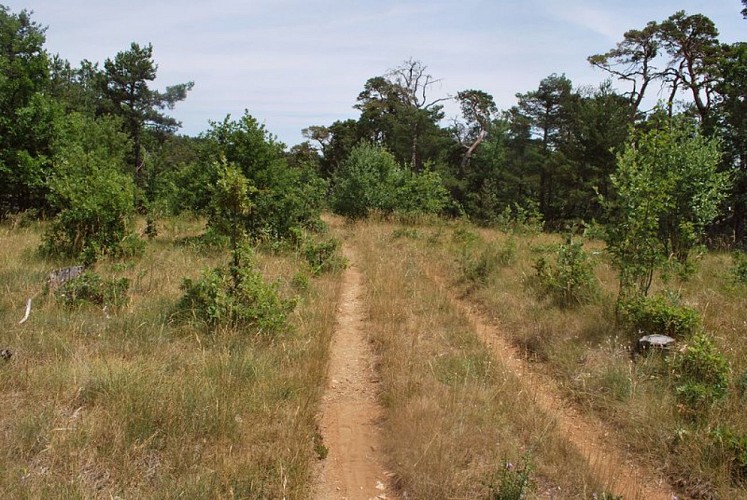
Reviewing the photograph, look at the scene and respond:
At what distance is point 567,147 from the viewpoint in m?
30.5

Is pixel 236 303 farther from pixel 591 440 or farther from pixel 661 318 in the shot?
pixel 661 318

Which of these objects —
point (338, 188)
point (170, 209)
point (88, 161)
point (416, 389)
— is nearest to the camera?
point (416, 389)

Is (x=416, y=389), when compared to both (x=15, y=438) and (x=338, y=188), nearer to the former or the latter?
(x=15, y=438)

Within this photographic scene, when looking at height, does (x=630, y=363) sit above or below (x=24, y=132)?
below

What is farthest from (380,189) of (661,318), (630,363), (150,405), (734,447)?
(734,447)

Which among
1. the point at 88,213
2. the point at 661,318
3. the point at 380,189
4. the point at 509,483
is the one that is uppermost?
the point at 380,189

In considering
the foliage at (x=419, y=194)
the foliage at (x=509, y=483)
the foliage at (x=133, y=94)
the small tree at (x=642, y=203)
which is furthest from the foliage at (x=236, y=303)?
the foliage at (x=133, y=94)

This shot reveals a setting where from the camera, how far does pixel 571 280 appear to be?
25.0ft

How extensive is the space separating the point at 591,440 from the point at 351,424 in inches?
89.2

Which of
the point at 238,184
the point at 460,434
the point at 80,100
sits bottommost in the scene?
the point at 460,434

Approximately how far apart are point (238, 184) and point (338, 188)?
13983 millimetres

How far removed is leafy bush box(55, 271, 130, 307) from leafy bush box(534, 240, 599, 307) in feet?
21.2

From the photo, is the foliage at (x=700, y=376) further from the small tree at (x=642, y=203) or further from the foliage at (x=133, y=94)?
the foliage at (x=133, y=94)

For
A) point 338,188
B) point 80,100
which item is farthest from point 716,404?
point 80,100
